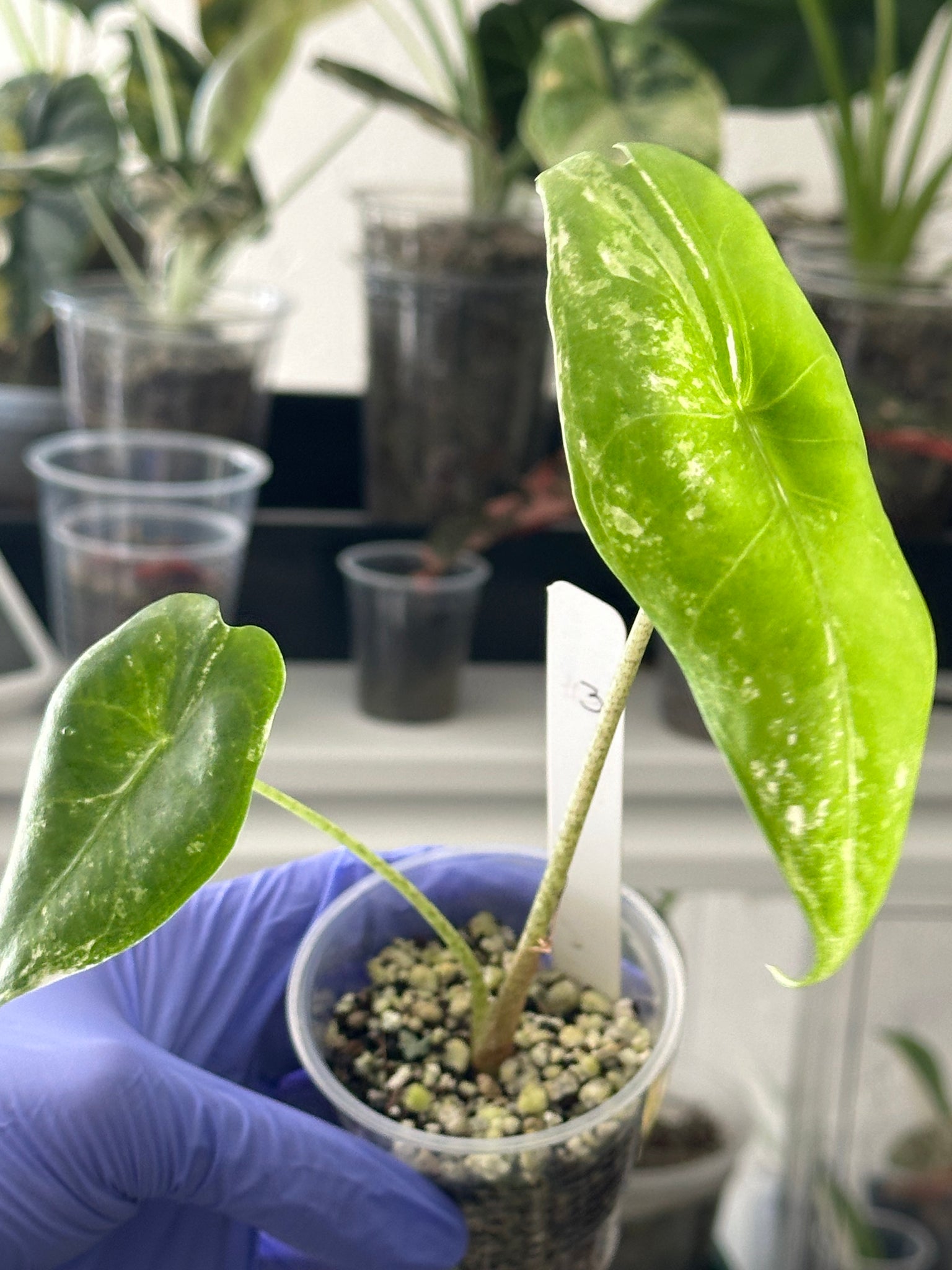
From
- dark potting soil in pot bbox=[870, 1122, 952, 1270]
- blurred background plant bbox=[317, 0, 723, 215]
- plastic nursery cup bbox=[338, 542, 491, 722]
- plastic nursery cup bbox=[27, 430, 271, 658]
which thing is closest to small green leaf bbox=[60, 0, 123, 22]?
blurred background plant bbox=[317, 0, 723, 215]

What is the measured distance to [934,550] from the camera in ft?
2.93

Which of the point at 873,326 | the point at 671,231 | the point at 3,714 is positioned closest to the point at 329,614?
the point at 3,714

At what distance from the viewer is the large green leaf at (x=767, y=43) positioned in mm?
987

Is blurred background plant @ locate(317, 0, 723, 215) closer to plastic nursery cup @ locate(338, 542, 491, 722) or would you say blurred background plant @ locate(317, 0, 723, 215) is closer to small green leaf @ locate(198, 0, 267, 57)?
small green leaf @ locate(198, 0, 267, 57)

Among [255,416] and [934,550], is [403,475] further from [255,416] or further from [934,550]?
[934,550]

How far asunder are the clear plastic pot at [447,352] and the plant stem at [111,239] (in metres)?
0.19

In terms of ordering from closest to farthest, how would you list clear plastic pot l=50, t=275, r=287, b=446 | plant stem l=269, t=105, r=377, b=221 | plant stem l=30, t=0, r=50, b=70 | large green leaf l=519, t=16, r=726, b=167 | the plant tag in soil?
the plant tag in soil < large green leaf l=519, t=16, r=726, b=167 < clear plastic pot l=50, t=275, r=287, b=446 < plant stem l=269, t=105, r=377, b=221 < plant stem l=30, t=0, r=50, b=70

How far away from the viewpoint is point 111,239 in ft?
3.06

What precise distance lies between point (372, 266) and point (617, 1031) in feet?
2.04

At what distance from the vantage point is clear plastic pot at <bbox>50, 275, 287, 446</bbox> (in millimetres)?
864

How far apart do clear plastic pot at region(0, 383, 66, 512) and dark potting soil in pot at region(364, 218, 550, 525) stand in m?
0.26

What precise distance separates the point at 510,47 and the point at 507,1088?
2.59ft

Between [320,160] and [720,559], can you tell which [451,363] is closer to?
[320,160]

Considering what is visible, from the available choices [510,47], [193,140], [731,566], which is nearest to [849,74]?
[510,47]
